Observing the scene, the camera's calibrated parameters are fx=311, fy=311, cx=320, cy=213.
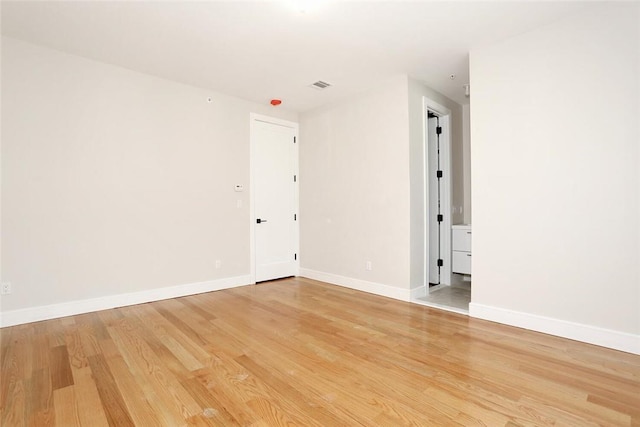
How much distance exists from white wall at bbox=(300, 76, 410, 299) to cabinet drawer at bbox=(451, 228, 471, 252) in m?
1.14

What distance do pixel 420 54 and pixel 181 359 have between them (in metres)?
3.57

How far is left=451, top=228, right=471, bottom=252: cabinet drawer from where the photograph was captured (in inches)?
173

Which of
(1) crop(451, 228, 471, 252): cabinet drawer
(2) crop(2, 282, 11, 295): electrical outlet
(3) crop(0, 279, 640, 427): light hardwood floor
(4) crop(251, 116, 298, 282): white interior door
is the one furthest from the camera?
(4) crop(251, 116, 298, 282): white interior door

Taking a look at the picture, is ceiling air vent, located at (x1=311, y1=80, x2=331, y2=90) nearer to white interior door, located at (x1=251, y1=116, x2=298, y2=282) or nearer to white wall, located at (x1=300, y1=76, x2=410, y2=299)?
white wall, located at (x1=300, y1=76, x2=410, y2=299)

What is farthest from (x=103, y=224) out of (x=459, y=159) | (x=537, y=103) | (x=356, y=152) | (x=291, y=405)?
(x=459, y=159)

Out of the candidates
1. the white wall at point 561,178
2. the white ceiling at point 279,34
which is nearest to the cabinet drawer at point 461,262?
the white wall at point 561,178

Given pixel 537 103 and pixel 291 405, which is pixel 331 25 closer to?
pixel 537 103

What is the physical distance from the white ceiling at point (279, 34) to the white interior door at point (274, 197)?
3.65 feet

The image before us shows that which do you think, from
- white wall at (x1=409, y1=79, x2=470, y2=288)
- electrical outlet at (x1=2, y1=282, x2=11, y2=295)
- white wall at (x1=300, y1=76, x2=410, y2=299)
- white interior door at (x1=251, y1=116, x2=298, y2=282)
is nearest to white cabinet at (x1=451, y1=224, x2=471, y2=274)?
white wall at (x1=409, y1=79, x2=470, y2=288)

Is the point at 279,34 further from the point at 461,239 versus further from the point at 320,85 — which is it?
the point at 461,239

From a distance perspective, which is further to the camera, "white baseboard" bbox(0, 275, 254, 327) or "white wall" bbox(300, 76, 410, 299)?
"white wall" bbox(300, 76, 410, 299)

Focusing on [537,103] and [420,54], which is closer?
[537,103]

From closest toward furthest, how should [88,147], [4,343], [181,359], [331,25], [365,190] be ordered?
[181,359]
[4,343]
[331,25]
[88,147]
[365,190]

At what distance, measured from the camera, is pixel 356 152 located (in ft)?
14.4
